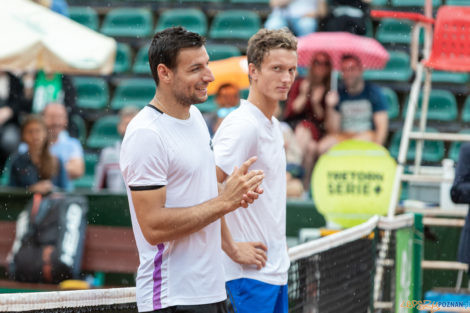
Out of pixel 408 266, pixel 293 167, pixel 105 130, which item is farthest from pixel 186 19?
pixel 408 266

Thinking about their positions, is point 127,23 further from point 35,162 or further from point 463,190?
point 463,190

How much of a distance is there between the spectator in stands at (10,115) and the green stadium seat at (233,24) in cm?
340

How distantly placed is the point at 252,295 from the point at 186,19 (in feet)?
34.7

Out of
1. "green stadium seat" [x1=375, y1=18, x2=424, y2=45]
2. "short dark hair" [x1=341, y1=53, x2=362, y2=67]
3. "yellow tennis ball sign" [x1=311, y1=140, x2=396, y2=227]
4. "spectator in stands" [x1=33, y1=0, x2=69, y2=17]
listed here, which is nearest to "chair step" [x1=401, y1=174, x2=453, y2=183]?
"yellow tennis ball sign" [x1=311, y1=140, x2=396, y2=227]

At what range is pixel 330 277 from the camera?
17.7 feet

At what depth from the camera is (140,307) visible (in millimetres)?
3195

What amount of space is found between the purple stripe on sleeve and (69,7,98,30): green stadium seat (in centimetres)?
1185

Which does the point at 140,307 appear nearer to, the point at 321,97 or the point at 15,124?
the point at 321,97

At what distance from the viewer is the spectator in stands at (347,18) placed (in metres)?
11.5

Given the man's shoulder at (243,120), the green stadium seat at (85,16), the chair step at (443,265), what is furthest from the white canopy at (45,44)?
the man's shoulder at (243,120)

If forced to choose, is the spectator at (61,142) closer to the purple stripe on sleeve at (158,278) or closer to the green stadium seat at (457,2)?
the green stadium seat at (457,2)

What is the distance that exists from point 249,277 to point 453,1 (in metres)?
9.38

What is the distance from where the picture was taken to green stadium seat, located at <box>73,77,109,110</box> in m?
13.8

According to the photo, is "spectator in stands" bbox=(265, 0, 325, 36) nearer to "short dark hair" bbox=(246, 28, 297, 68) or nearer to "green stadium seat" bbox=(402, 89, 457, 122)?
"green stadium seat" bbox=(402, 89, 457, 122)
